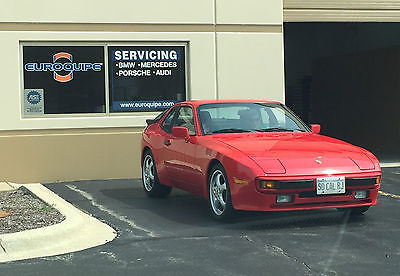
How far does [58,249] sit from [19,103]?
588cm

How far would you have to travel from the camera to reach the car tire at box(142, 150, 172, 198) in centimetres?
981

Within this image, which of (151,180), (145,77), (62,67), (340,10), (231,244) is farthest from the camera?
(340,10)

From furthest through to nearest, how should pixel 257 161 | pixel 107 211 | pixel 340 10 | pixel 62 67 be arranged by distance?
pixel 340 10
pixel 62 67
pixel 107 211
pixel 257 161

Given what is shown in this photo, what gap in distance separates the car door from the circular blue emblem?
11.7 ft

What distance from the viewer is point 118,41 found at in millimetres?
12469

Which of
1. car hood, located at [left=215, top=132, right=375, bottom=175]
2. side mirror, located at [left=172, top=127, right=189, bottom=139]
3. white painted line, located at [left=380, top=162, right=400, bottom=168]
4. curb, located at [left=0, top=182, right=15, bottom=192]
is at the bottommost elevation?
white painted line, located at [left=380, top=162, right=400, bottom=168]

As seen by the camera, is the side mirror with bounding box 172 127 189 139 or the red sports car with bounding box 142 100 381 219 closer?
the red sports car with bounding box 142 100 381 219

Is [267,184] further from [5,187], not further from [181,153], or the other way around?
[5,187]

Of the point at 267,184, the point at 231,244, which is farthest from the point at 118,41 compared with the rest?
the point at 231,244

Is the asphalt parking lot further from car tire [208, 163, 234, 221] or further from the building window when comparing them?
the building window

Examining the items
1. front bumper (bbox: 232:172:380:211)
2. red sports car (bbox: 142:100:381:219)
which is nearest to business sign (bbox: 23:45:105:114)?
red sports car (bbox: 142:100:381:219)

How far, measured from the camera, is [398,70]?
66.9 feet

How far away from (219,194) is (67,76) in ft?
17.6

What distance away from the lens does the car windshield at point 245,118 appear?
870cm
